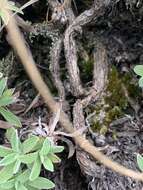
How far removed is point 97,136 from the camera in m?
1.77

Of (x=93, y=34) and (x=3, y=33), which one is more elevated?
(x=3, y=33)

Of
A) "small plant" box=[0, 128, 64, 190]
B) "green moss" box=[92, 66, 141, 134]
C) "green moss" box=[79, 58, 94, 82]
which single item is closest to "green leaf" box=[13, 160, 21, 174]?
"small plant" box=[0, 128, 64, 190]

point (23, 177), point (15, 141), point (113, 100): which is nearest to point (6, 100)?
point (15, 141)

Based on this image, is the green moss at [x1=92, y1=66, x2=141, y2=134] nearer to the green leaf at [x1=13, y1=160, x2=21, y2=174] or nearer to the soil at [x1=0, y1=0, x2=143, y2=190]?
the soil at [x1=0, y1=0, x2=143, y2=190]

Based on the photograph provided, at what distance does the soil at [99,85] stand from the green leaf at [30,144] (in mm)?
204

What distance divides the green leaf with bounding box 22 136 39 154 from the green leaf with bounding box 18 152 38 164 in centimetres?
2

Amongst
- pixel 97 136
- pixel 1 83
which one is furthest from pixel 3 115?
pixel 97 136

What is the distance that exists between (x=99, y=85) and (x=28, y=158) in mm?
442

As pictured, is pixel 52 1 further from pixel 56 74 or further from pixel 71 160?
pixel 71 160

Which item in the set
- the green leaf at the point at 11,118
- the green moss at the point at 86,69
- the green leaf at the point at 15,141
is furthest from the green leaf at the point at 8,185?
the green moss at the point at 86,69

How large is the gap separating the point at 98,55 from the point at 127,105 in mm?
232

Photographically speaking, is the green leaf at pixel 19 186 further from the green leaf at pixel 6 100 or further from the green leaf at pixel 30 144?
the green leaf at pixel 6 100

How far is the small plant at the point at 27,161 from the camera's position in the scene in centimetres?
158

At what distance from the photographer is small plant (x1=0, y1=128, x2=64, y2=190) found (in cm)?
158
